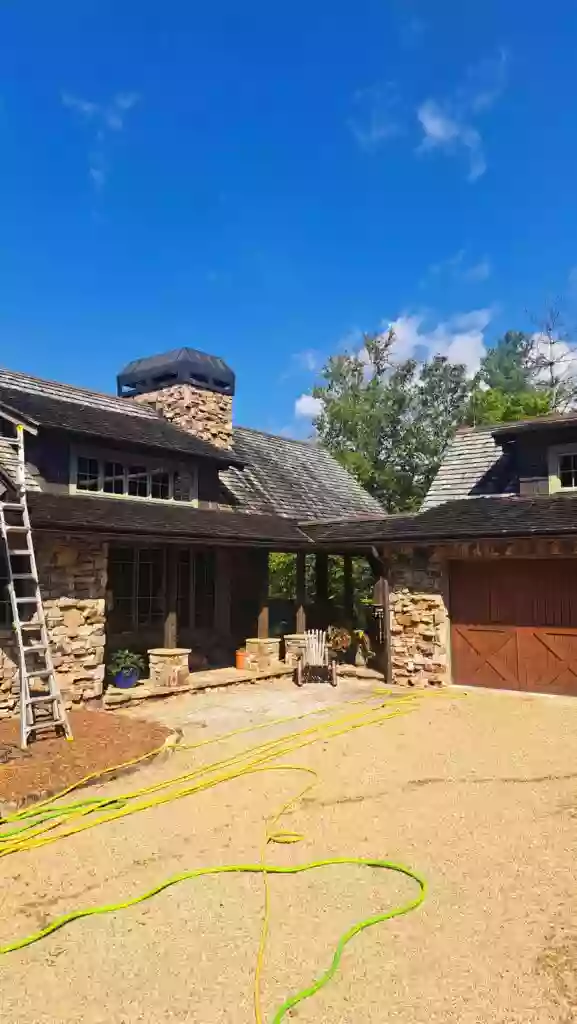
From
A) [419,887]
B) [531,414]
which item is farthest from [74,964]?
[531,414]

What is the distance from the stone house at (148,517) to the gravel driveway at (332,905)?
4036mm

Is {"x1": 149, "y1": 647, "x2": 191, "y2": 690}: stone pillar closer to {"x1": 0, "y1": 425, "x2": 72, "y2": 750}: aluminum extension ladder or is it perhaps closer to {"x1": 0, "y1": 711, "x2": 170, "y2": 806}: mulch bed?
{"x1": 0, "y1": 711, "x2": 170, "y2": 806}: mulch bed

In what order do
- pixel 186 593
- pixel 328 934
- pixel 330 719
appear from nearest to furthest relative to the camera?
pixel 328 934
pixel 330 719
pixel 186 593

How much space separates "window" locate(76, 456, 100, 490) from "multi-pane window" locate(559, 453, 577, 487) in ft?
32.9

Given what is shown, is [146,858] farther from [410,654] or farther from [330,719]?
[410,654]

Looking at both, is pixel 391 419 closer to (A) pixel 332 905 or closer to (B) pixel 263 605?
(B) pixel 263 605

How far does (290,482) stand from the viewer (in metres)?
19.7

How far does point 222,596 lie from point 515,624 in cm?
672

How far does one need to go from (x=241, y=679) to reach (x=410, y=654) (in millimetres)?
3436

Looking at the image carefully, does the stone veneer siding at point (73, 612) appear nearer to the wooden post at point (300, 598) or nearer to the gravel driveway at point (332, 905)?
the gravel driveway at point (332, 905)

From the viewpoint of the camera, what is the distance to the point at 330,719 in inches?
398

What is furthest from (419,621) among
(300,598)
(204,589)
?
(204,589)

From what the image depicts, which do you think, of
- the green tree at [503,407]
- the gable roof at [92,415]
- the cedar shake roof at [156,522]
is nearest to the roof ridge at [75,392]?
the gable roof at [92,415]

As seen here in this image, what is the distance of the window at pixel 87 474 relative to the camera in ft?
42.8
